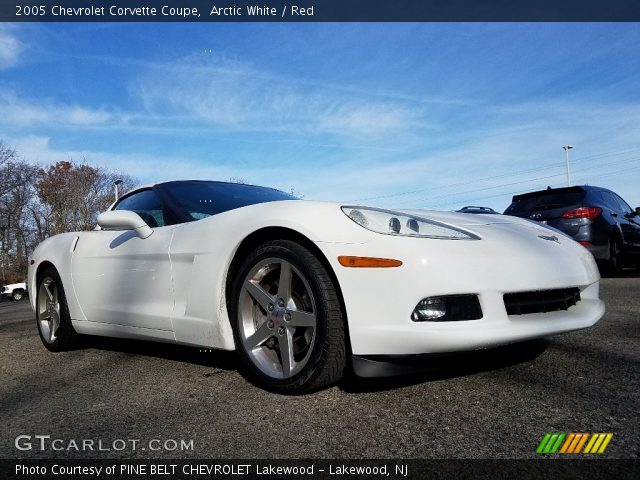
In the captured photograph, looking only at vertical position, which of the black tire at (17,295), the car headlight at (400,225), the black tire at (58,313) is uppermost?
the car headlight at (400,225)

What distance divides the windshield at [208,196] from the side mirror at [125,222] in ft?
0.78

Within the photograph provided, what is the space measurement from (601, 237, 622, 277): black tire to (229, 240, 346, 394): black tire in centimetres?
633

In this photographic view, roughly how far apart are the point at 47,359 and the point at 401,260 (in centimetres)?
303

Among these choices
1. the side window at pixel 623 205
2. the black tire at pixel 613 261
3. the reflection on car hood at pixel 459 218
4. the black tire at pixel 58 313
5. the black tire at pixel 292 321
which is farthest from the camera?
the side window at pixel 623 205

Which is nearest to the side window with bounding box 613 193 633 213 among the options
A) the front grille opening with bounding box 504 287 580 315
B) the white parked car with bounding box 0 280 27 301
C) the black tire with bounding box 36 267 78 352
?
the front grille opening with bounding box 504 287 580 315

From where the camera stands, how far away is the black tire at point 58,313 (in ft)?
13.1

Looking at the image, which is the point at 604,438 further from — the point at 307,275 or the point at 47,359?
the point at 47,359

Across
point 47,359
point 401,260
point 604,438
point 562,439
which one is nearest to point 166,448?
point 401,260

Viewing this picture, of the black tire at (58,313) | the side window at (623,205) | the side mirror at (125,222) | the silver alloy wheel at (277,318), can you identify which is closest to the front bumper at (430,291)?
the silver alloy wheel at (277,318)

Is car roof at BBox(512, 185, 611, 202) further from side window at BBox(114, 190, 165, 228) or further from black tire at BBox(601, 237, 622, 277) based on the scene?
side window at BBox(114, 190, 165, 228)

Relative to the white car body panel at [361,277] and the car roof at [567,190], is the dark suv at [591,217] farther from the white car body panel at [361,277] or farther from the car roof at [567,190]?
the white car body panel at [361,277]

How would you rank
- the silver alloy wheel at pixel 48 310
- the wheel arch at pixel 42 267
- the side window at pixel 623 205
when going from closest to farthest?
the silver alloy wheel at pixel 48 310
the wheel arch at pixel 42 267
the side window at pixel 623 205

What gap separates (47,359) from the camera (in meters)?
3.86

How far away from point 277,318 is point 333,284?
1.20 feet
